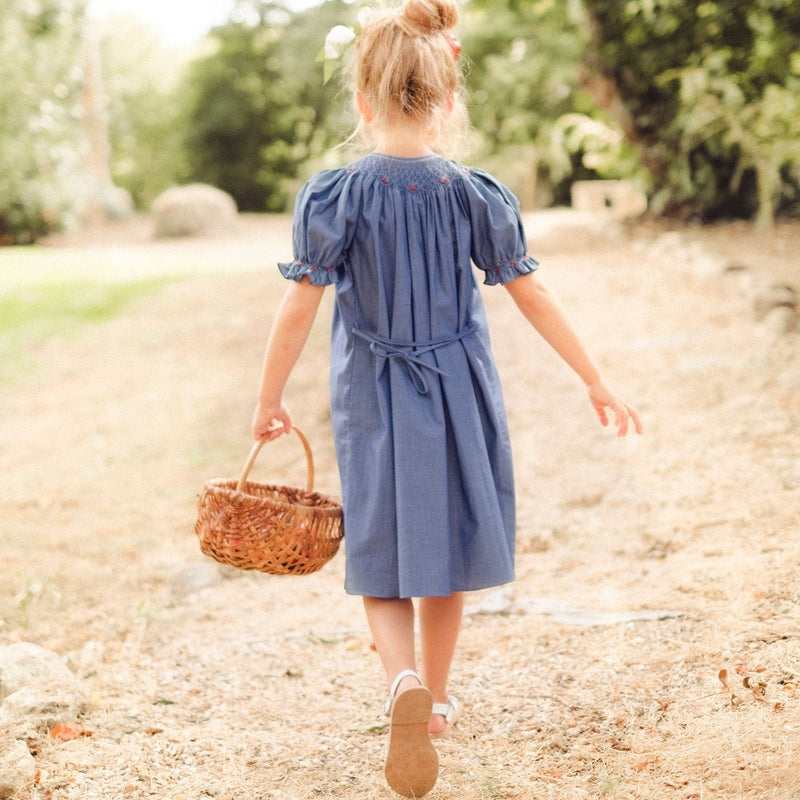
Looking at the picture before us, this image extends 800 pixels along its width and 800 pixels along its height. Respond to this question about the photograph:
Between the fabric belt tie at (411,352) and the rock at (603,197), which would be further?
the rock at (603,197)

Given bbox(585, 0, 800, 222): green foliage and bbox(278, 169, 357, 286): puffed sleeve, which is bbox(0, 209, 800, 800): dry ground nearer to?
bbox(278, 169, 357, 286): puffed sleeve

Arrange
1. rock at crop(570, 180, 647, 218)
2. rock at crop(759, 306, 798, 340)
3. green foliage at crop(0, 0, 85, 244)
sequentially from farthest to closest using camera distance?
green foliage at crop(0, 0, 85, 244)
rock at crop(570, 180, 647, 218)
rock at crop(759, 306, 798, 340)

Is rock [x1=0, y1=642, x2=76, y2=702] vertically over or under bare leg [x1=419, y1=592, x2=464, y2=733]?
under

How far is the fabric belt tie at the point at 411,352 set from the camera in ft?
6.91

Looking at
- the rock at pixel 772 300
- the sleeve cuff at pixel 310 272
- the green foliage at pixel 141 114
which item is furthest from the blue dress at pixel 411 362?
the green foliage at pixel 141 114

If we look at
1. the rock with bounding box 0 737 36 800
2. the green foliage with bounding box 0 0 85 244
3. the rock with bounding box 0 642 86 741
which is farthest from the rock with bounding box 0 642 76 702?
the green foliage with bounding box 0 0 85 244

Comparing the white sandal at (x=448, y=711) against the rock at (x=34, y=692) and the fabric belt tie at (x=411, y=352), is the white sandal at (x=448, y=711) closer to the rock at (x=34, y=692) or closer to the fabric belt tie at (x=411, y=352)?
the fabric belt tie at (x=411, y=352)

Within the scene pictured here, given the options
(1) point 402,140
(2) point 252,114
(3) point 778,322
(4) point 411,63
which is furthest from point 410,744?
(2) point 252,114

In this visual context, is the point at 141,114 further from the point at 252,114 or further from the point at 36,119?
the point at 36,119

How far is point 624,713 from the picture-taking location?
88.7 inches

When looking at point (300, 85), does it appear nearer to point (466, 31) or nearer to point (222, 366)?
Answer: point (466, 31)

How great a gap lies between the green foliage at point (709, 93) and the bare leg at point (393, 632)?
6.28 metres

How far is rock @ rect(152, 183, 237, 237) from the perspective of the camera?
575 inches

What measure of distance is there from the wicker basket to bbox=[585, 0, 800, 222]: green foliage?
6.20 meters
